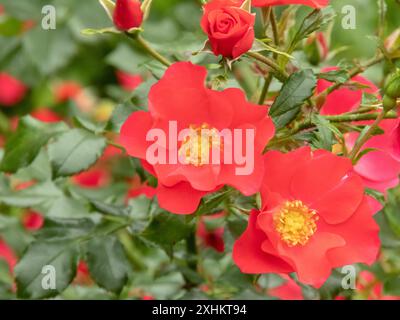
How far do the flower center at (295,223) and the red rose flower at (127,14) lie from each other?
30 cm

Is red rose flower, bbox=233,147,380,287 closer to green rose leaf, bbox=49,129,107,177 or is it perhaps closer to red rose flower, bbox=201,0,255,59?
red rose flower, bbox=201,0,255,59

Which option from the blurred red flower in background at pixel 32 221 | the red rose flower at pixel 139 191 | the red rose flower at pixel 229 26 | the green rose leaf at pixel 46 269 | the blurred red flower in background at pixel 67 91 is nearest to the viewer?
the red rose flower at pixel 229 26

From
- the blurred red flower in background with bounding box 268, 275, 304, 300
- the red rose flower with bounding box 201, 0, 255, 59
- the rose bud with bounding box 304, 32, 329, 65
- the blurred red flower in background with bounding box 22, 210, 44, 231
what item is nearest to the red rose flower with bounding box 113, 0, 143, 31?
the red rose flower with bounding box 201, 0, 255, 59

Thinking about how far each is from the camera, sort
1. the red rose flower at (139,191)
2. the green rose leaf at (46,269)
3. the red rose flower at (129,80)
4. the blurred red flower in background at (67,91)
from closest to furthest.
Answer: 1. the green rose leaf at (46,269)
2. the red rose flower at (139,191)
3. the red rose flower at (129,80)
4. the blurred red flower in background at (67,91)

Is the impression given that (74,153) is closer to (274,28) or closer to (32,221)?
(274,28)

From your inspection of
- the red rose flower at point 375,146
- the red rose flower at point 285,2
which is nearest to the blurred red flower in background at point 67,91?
the red rose flower at point 375,146

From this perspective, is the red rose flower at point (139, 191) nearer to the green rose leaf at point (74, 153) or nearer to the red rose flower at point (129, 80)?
the green rose leaf at point (74, 153)

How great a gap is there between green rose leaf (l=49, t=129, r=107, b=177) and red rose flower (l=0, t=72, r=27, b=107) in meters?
1.51

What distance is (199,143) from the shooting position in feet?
3.34

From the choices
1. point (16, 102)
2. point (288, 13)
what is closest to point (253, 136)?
point (288, 13)

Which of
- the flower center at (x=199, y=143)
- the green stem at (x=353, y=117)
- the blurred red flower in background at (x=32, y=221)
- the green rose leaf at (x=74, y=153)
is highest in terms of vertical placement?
the green stem at (x=353, y=117)

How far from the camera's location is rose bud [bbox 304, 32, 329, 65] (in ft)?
4.14

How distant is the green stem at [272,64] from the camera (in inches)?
38.3

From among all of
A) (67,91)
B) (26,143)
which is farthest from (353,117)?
(67,91)
